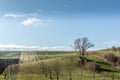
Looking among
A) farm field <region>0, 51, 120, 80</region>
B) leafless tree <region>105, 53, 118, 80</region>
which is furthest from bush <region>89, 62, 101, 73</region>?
leafless tree <region>105, 53, 118, 80</region>

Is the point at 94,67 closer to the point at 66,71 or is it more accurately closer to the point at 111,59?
the point at 66,71

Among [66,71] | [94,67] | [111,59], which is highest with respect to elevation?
[111,59]

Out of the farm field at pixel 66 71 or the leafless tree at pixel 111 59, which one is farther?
the leafless tree at pixel 111 59

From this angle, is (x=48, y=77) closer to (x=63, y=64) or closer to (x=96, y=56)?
(x=63, y=64)

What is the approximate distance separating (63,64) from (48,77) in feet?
69.6

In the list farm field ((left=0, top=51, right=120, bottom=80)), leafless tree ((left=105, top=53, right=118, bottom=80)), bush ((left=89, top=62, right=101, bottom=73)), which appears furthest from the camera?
leafless tree ((left=105, top=53, right=118, bottom=80))

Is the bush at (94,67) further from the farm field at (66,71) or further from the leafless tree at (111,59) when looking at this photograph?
the leafless tree at (111,59)

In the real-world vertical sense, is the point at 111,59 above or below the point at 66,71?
above

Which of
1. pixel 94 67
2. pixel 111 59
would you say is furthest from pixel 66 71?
pixel 111 59

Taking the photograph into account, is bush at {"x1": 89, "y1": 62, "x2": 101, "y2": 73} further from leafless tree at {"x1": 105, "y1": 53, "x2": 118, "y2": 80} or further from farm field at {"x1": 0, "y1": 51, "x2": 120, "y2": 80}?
leafless tree at {"x1": 105, "y1": 53, "x2": 118, "y2": 80}

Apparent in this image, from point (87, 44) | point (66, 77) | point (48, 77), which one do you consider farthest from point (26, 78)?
point (87, 44)

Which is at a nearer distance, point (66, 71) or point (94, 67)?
point (66, 71)

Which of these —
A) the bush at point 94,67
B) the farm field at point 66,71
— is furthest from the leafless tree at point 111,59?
the bush at point 94,67

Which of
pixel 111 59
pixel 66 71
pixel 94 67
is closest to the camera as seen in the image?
pixel 66 71
